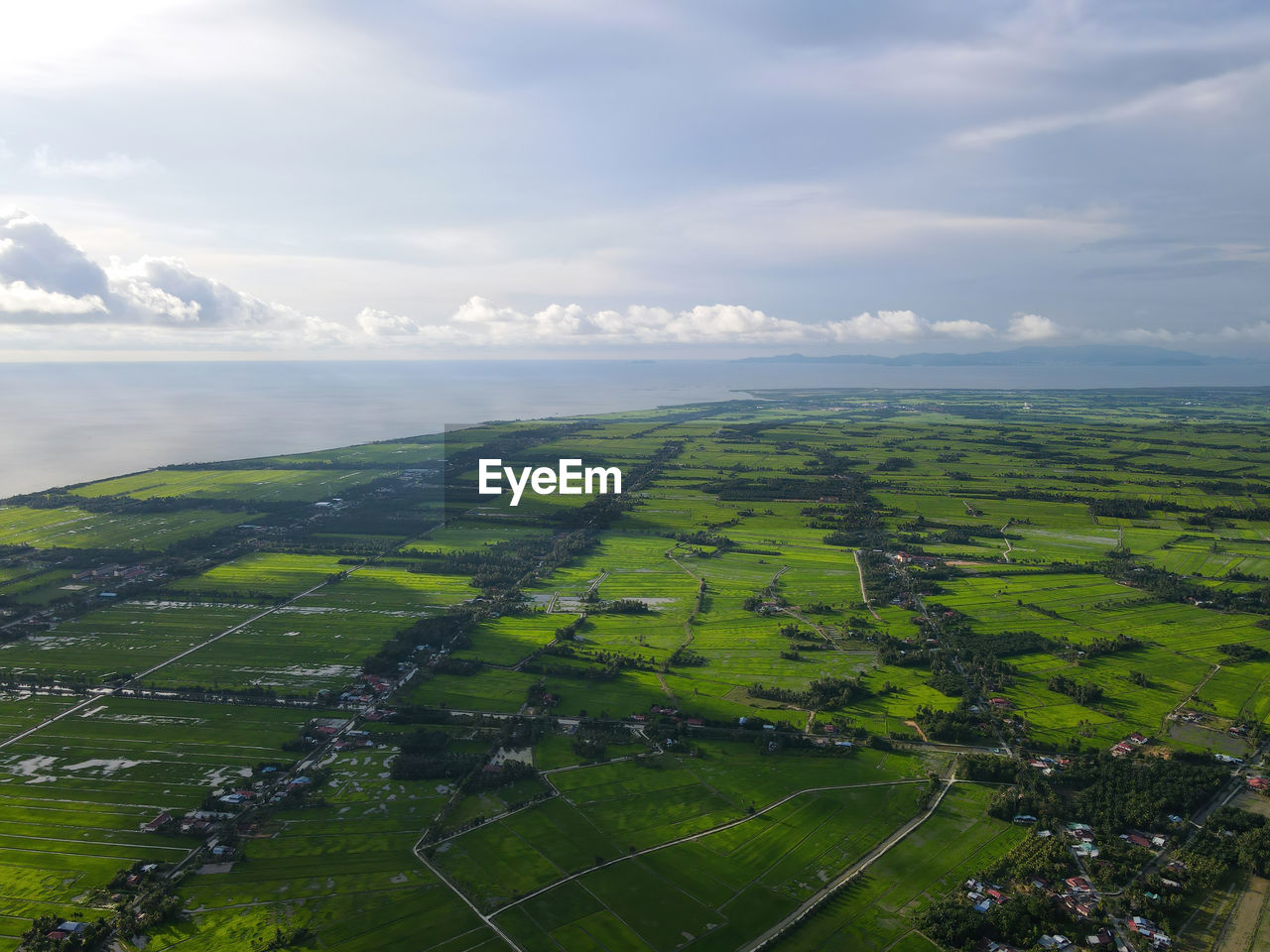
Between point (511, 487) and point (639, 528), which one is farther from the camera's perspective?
point (511, 487)

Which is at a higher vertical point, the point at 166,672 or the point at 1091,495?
the point at 1091,495

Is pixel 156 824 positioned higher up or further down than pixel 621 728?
further down

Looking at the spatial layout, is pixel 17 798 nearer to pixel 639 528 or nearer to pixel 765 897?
pixel 765 897

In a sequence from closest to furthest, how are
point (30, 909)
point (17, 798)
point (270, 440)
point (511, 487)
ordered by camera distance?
1. point (30, 909)
2. point (17, 798)
3. point (511, 487)
4. point (270, 440)

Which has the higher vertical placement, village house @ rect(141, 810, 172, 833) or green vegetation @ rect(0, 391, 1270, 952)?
green vegetation @ rect(0, 391, 1270, 952)

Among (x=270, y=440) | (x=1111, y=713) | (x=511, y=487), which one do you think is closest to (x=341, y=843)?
(x=1111, y=713)

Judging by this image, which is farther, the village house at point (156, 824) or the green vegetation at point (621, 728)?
the village house at point (156, 824)

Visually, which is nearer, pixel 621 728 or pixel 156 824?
pixel 156 824

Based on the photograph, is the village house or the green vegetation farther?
the village house

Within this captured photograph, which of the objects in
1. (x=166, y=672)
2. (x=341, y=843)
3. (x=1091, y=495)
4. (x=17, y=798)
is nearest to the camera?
(x=341, y=843)

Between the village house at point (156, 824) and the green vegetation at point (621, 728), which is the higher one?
the green vegetation at point (621, 728)
